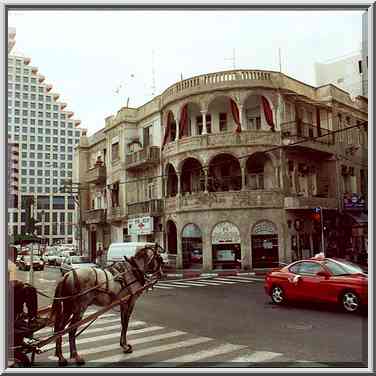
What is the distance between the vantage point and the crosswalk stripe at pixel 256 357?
5625 millimetres

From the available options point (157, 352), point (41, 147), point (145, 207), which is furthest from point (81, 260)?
point (157, 352)

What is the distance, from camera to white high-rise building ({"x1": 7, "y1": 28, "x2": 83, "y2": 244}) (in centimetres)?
615

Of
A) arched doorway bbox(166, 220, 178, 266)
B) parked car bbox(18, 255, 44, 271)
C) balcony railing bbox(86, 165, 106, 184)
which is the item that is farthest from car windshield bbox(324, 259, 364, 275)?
parked car bbox(18, 255, 44, 271)

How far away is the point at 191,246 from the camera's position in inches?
362

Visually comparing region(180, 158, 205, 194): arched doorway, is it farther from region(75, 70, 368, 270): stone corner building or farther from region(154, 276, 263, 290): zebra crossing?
region(154, 276, 263, 290): zebra crossing

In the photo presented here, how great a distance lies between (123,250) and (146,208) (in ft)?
6.44

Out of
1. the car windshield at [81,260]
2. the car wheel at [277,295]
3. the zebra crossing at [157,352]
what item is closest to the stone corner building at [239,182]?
the car windshield at [81,260]

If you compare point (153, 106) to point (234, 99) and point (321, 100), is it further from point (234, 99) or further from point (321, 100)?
point (234, 99)

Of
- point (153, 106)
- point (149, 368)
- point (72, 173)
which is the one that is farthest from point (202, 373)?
point (153, 106)

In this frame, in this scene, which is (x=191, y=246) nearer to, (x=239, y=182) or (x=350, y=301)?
(x=350, y=301)

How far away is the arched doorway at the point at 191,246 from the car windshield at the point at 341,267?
2839 millimetres

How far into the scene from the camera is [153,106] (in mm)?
10711

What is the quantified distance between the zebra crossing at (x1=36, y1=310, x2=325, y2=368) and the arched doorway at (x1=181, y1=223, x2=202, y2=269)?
81.2 inches

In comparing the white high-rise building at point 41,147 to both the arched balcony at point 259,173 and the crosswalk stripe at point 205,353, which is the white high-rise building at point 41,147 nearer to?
the crosswalk stripe at point 205,353
